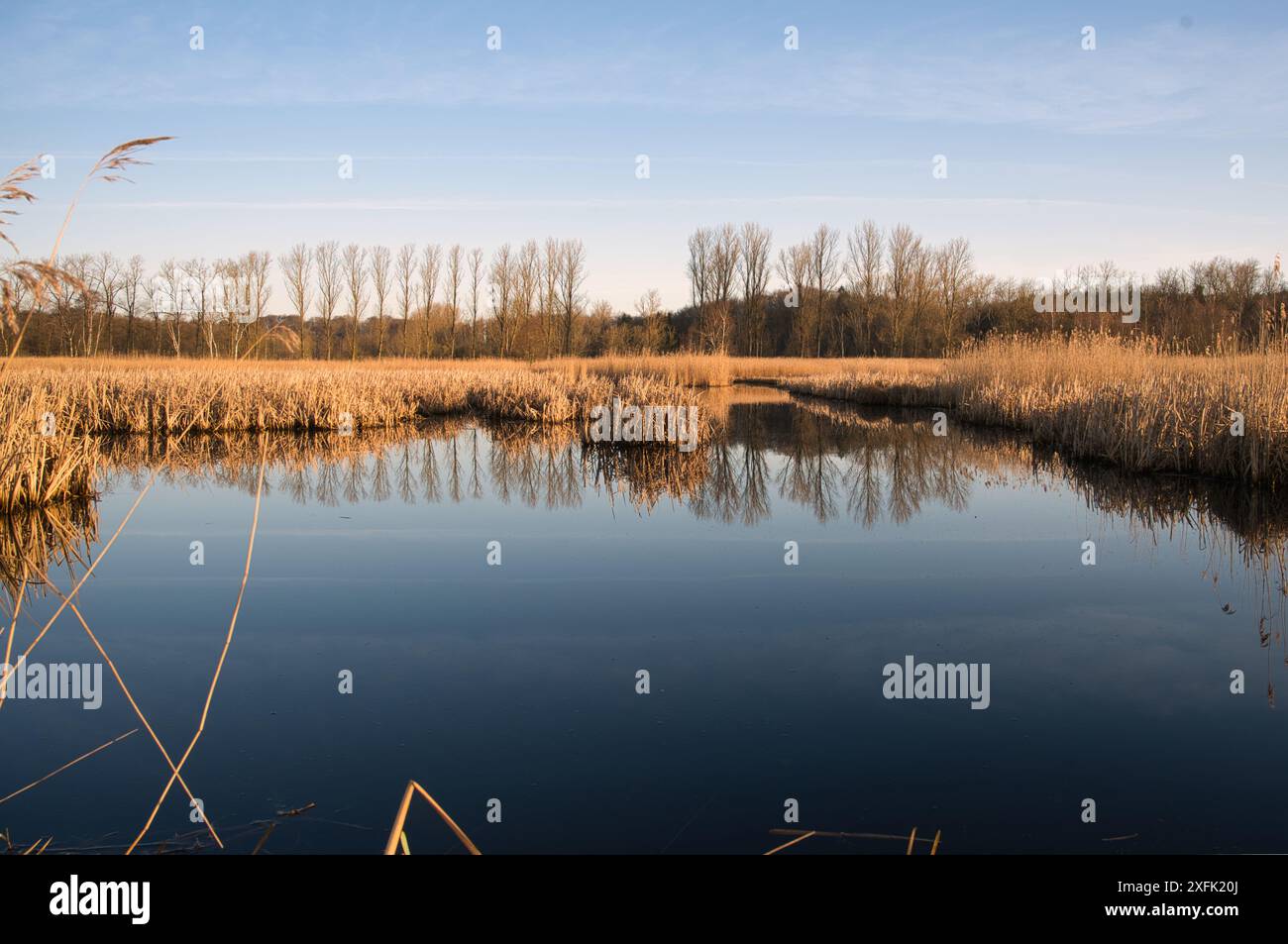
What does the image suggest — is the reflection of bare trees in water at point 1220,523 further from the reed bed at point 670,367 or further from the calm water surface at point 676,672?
the reed bed at point 670,367

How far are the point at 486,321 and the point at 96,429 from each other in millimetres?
30725

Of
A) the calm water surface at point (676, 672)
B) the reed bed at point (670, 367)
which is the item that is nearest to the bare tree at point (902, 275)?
the reed bed at point (670, 367)

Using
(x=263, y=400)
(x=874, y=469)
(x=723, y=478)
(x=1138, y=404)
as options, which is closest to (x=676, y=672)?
(x=723, y=478)

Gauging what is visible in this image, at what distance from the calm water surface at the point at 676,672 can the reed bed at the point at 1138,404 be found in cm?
64

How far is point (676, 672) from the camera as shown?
320 centimetres

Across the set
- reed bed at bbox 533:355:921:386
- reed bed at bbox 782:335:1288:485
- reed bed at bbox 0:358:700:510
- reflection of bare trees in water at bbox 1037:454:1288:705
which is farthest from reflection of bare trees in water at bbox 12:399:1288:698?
reed bed at bbox 533:355:921:386

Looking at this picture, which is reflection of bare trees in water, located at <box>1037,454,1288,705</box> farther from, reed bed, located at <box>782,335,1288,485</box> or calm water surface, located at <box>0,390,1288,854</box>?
reed bed, located at <box>782,335,1288,485</box>

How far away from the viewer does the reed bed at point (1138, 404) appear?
22.5 feet

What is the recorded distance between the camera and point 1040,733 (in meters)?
2.65

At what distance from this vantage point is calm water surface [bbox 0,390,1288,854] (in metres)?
2.20

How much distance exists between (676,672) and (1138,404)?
23.6 feet

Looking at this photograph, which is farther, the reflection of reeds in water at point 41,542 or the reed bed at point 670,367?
the reed bed at point 670,367

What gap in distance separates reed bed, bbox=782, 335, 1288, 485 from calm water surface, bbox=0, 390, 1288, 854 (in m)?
0.64
